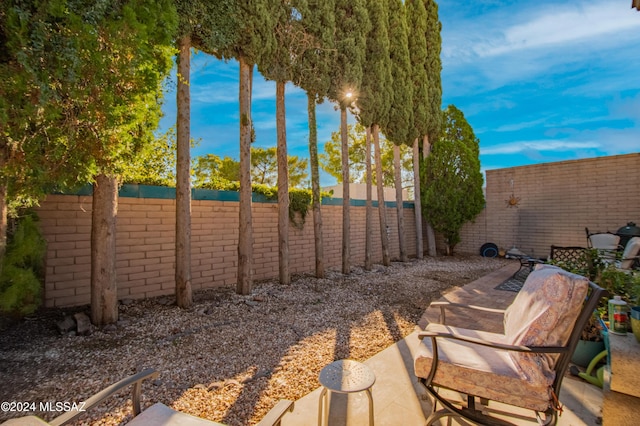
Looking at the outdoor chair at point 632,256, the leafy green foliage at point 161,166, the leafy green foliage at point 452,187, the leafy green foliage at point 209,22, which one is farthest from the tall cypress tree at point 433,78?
the leafy green foliage at point 161,166

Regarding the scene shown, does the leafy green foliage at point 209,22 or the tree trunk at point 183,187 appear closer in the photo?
the leafy green foliage at point 209,22

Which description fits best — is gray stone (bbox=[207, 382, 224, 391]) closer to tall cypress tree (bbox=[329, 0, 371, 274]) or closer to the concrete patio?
the concrete patio

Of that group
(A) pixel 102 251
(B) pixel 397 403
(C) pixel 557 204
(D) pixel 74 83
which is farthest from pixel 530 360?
(C) pixel 557 204

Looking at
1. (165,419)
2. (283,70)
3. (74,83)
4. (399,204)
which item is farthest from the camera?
(399,204)

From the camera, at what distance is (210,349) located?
3.20 m

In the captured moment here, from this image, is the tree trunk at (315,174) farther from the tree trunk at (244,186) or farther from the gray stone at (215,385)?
the gray stone at (215,385)

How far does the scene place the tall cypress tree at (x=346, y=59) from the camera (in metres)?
6.90

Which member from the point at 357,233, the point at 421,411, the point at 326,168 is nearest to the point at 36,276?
the point at 421,411

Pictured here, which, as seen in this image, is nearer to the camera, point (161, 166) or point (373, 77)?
point (161, 166)

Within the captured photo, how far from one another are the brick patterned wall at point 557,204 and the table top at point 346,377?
11204mm

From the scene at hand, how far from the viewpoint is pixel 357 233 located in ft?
30.0

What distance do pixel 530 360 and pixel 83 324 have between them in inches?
173

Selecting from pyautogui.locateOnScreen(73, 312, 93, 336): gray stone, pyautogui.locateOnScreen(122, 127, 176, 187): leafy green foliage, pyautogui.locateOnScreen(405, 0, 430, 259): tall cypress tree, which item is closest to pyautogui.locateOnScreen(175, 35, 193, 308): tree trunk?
pyautogui.locateOnScreen(122, 127, 176, 187): leafy green foliage

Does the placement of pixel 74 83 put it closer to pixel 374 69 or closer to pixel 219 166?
pixel 374 69
